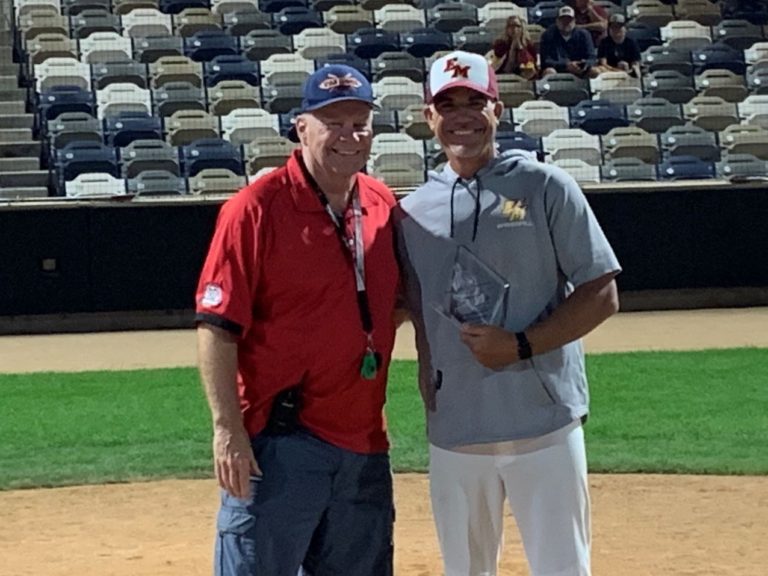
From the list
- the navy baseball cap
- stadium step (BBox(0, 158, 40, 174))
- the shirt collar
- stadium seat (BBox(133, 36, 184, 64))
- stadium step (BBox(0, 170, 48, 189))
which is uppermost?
the navy baseball cap

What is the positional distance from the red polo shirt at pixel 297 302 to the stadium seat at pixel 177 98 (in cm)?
1433

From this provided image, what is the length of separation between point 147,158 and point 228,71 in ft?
9.10

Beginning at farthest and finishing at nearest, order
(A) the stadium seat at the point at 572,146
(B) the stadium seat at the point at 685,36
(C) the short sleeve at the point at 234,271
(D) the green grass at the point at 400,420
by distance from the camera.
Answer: (B) the stadium seat at the point at 685,36
(A) the stadium seat at the point at 572,146
(D) the green grass at the point at 400,420
(C) the short sleeve at the point at 234,271

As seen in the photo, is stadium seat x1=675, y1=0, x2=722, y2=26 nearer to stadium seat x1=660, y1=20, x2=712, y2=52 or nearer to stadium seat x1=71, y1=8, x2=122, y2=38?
stadium seat x1=660, y1=20, x2=712, y2=52

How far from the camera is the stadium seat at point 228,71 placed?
18.7m

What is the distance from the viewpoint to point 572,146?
681 inches

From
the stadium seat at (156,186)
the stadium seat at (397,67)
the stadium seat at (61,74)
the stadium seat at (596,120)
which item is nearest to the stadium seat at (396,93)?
the stadium seat at (397,67)

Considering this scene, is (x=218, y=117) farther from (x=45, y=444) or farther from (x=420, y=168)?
(x=45, y=444)

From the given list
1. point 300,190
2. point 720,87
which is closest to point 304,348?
point 300,190

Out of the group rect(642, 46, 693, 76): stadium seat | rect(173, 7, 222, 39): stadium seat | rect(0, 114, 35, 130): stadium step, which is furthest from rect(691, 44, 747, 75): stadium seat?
rect(0, 114, 35, 130): stadium step

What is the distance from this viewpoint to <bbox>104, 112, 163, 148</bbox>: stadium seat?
17.2m

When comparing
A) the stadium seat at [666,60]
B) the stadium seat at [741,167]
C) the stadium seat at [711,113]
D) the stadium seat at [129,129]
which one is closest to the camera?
the stadium seat at [741,167]

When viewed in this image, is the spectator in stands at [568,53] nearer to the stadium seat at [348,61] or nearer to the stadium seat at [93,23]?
the stadium seat at [348,61]

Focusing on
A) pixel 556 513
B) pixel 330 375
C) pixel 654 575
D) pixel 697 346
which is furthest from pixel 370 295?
pixel 697 346
